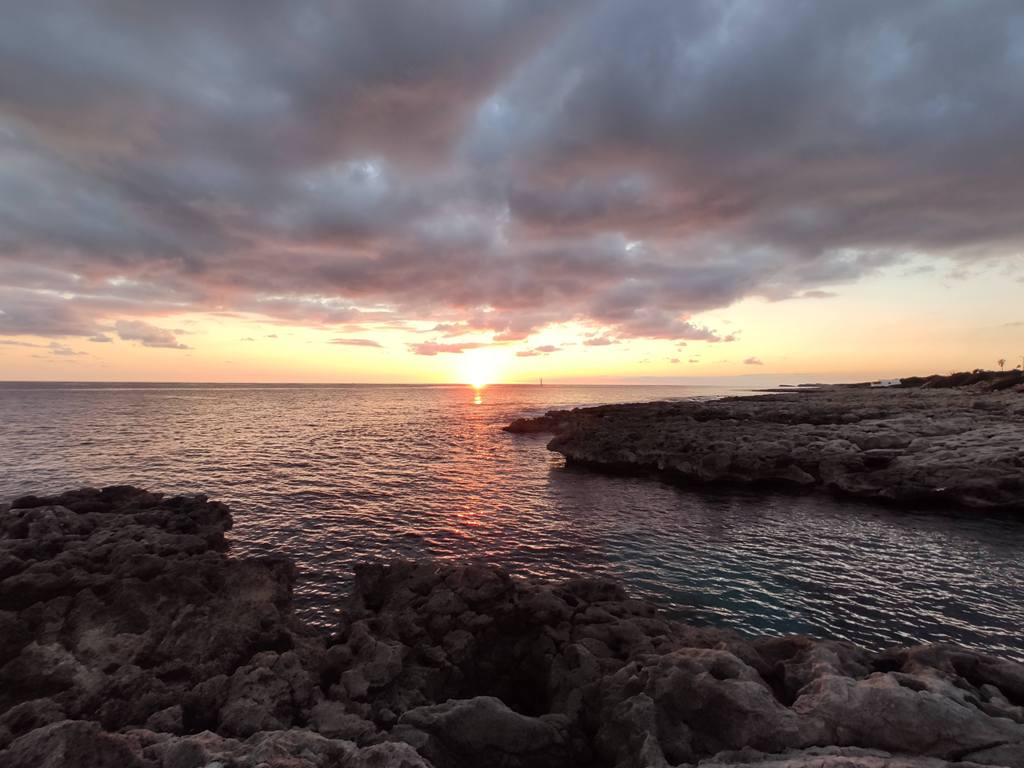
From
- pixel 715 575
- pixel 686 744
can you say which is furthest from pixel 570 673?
pixel 715 575

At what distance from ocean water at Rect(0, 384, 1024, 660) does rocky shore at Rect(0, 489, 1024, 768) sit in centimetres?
513

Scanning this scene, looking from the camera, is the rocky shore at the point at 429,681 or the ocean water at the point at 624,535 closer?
the rocky shore at the point at 429,681

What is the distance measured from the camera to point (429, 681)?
39.1 feet

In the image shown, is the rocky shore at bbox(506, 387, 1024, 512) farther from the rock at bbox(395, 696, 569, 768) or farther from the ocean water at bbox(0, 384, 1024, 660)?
the rock at bbox(395, 696, 569, 768)

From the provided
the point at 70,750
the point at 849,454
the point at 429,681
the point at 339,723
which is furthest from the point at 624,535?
the point at 70,750

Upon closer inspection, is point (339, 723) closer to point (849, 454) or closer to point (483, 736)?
point (483, 736)

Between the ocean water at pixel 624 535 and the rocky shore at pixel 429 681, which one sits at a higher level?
the rocky shore at pixel 429 681

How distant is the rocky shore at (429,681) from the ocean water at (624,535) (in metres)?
5.13

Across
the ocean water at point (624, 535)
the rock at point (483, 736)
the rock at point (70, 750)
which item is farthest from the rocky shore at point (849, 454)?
the rock at point (70, 750)

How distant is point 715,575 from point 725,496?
15.6 meters

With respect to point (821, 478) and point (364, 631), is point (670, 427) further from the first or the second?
point (364, 631)

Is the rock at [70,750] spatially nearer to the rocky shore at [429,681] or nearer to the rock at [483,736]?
the rocky shore at [429,681]

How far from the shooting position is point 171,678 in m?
11.6

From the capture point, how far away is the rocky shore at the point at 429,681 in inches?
310
